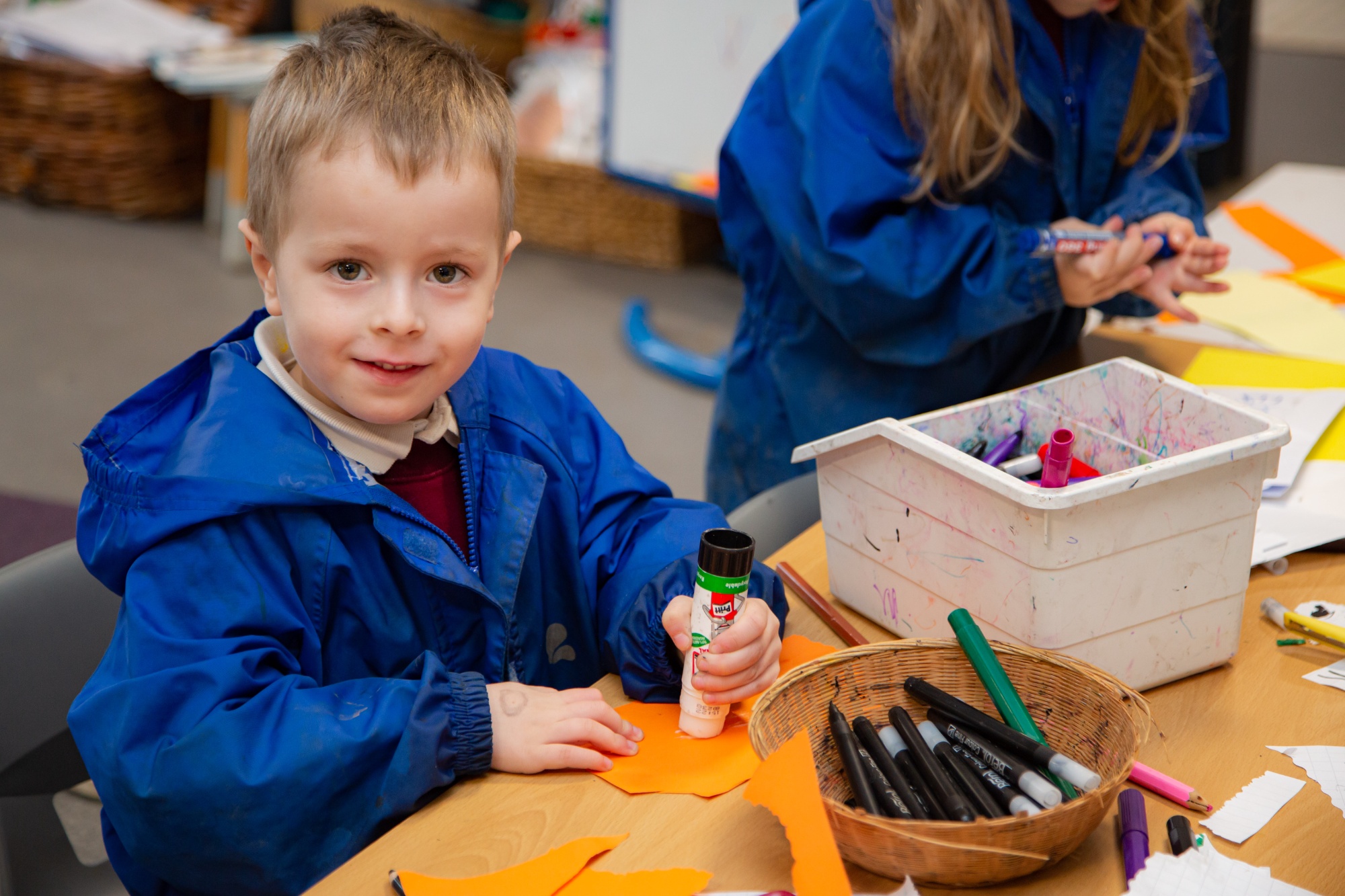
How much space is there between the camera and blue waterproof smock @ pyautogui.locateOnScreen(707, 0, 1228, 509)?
4.04ft

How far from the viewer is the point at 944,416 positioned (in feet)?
3.11

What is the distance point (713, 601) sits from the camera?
0.76m

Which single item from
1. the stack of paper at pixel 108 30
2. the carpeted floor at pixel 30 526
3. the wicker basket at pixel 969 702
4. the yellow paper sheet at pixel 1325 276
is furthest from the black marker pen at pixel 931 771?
the stack of paper at pixel 108 30

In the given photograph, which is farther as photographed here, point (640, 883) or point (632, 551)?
point (632, 551)

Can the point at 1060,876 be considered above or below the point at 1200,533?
below

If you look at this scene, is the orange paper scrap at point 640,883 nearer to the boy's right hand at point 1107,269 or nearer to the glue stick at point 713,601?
the glue stick at point 713,601

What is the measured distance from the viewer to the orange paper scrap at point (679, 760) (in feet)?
2.48

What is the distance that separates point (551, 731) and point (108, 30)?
12.1 ft

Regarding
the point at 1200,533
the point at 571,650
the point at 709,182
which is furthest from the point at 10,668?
the point at 709,182

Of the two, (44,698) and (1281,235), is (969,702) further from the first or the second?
(1281,235)

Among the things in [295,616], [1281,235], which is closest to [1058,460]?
[295,616]

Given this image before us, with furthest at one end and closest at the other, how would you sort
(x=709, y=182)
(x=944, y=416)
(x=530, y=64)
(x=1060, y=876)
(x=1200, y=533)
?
(x=530, y=64) → (x=709, y=182) → (x=944, y=416) → (x=1200, y=533) → (x=1060, y=876)

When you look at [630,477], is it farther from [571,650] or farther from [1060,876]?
Answer: [1060,876]

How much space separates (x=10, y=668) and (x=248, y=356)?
31cm
